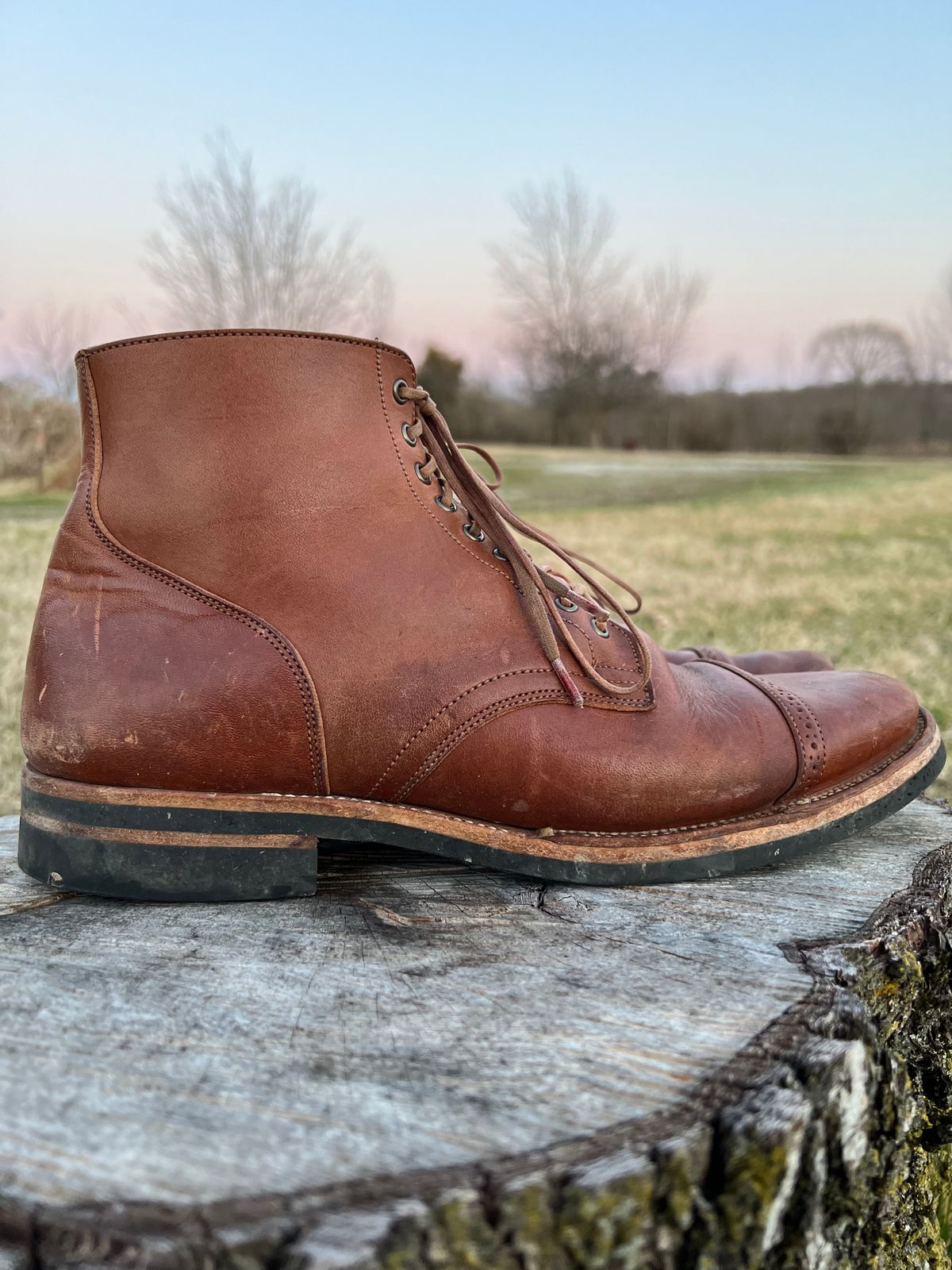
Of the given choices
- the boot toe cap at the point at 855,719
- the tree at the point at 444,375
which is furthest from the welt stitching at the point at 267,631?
the tree at the point at 444,375

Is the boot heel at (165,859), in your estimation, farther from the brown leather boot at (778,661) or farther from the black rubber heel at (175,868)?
the brown leather boot at (778,661)

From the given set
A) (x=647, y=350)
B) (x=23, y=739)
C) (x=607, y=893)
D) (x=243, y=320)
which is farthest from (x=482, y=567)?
(x=647, y=350)

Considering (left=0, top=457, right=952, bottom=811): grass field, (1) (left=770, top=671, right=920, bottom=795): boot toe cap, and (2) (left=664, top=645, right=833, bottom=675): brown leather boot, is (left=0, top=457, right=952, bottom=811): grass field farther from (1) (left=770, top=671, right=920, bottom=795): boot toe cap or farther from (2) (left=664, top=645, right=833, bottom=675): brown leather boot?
(1) (left=770, top=671, right=920, bottom=795): boot toe cap

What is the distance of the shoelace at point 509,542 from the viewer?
136 centimetres

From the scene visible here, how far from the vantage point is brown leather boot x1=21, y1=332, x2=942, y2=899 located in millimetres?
1260

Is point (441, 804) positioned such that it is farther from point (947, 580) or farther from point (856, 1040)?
point (947, 580)

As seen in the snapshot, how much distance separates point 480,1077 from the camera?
0.88m

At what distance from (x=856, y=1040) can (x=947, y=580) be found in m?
8.32

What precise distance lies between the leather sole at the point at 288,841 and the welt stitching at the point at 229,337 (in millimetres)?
577

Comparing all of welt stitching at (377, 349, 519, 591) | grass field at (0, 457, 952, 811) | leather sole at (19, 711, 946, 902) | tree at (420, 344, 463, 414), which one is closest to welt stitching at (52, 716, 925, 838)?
leather sole at (19, 711, 946, 902)

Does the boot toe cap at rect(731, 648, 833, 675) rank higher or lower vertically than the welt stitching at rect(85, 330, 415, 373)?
lower

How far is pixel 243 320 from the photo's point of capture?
25828 mm

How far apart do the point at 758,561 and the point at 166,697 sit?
→ 29.3 ft

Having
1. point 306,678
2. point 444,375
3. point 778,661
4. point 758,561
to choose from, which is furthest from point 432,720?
point 444,375
